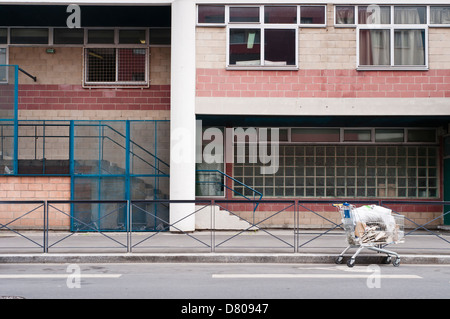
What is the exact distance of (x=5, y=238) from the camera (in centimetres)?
1415

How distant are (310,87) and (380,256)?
5.77 meters

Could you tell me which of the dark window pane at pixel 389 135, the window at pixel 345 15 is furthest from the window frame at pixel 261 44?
the dark window pane at pixel 389 135

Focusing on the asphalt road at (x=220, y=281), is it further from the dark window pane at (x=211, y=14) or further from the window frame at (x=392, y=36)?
the dark window pane at (x=211, y=14)

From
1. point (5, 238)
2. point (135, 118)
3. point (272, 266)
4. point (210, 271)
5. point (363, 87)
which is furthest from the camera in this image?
point (135, 118)

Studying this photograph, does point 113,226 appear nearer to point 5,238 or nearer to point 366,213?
point 5,238

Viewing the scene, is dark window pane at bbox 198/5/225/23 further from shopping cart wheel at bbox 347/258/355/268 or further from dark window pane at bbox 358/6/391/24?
shopping cart wheel at bbox 347/258/355/268

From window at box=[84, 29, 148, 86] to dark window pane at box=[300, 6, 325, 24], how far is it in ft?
16.0

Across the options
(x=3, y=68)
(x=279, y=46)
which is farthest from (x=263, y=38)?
(x=3, y=68)

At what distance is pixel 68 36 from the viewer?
57.1 feet

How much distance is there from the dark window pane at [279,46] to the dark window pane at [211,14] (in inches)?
51.1

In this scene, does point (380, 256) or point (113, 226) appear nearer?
point (380, 256)

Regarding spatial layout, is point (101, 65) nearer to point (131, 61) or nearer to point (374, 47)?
point (131, 61)

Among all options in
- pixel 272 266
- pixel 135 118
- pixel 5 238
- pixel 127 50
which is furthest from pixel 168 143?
pixel 272 266

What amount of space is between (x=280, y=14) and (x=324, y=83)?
87.6 inches
